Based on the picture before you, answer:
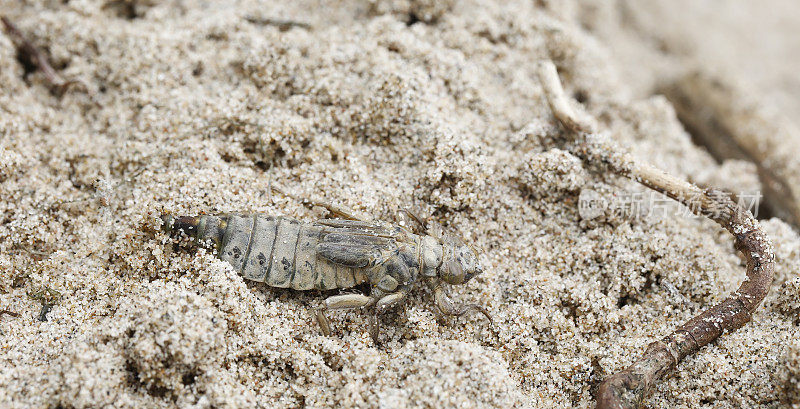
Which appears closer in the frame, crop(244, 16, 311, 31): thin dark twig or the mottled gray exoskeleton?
the mottled gray exoskeleton

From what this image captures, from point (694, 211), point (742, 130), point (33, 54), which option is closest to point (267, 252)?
point (33, 54)

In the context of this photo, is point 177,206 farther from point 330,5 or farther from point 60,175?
point 330,5

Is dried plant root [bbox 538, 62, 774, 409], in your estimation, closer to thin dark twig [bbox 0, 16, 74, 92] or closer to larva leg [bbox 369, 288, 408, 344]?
larva leg [bbox 369, 288, 408, 344]

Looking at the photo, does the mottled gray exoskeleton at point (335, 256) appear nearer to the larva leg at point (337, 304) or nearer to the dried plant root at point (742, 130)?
the larva leg at point (337, 304)

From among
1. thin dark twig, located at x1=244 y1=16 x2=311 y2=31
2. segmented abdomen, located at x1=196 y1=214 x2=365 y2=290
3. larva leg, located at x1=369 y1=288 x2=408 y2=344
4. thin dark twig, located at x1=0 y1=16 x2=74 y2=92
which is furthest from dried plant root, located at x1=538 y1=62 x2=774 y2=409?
thin dark twig, located at x1=0 y1=16 x2=74 y2=92

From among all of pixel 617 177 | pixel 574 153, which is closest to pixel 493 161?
pixel 574 153

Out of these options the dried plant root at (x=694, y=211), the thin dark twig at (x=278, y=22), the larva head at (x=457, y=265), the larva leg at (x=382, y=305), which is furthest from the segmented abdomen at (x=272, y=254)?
the thin dark twig at (x=278, y=22)
